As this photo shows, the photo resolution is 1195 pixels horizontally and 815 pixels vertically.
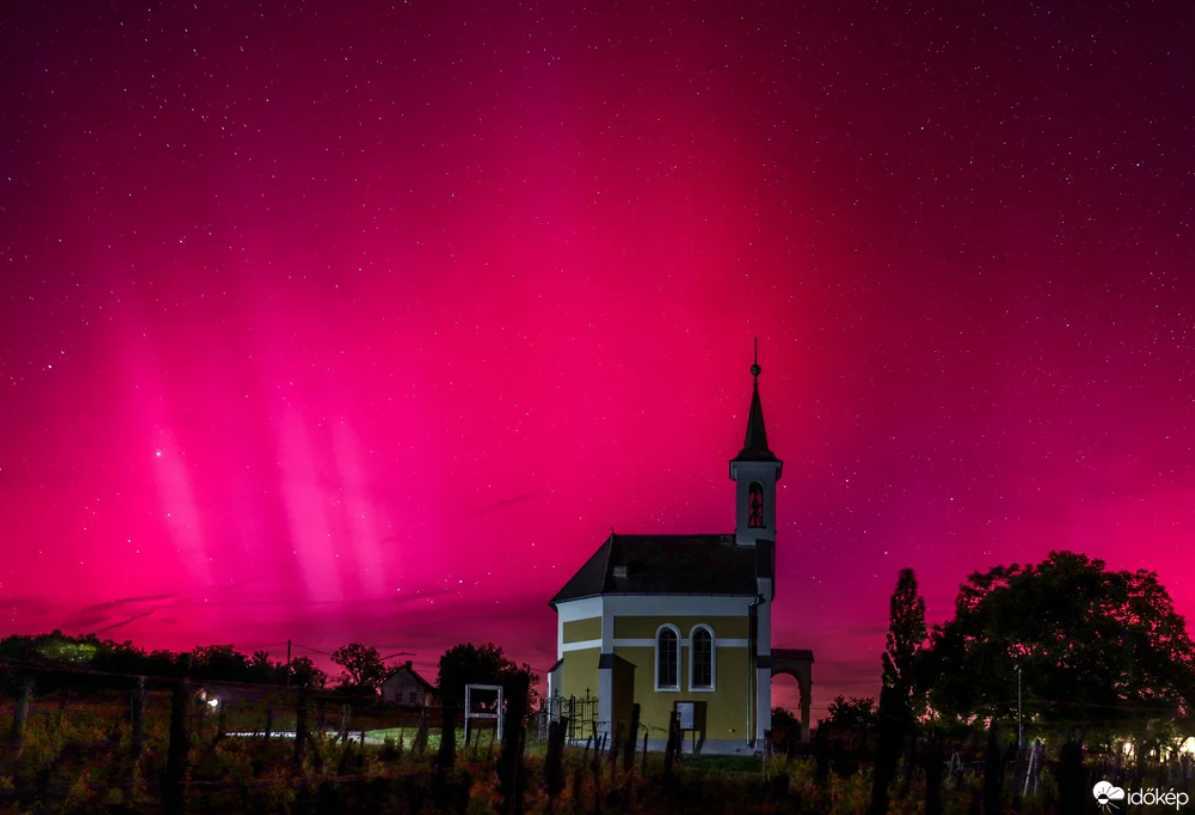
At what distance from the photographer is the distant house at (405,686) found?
114 m

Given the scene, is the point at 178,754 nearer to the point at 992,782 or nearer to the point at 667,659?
the point at 992,782

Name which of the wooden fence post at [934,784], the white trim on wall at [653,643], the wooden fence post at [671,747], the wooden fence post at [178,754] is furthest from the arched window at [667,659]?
the wooden fence post at [178,754]

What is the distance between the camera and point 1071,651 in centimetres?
5000

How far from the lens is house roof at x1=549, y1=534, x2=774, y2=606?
185 ft

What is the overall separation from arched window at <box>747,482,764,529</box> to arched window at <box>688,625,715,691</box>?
20.1ft

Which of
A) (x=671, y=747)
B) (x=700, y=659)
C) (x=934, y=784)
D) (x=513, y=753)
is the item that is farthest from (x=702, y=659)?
(x=513, y=753)

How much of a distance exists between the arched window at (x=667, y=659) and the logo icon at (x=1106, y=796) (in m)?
23.7

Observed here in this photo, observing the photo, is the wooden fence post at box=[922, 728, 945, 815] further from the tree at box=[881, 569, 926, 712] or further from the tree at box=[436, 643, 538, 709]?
the tree at box=[436, 643, 538, 709]

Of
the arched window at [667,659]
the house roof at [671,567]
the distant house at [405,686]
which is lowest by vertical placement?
the distant house at [405,686]

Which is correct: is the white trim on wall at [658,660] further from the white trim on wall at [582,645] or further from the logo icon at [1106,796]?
the logo icon at [1106,796]

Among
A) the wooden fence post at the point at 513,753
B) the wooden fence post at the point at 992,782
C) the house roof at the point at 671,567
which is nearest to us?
the wooden fence post at the point at 513,753

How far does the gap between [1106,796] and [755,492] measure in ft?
93.5

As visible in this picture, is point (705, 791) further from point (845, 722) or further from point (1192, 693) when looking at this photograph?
point (845, 722)

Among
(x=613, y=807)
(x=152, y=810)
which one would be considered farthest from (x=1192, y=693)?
(x=152, y=810)
